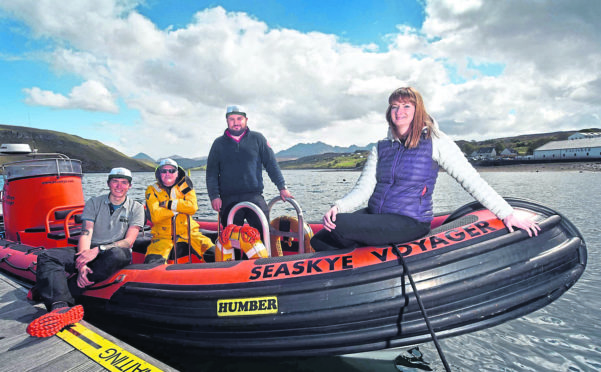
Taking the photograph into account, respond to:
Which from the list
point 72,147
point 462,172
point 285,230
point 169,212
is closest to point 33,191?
point 169,212

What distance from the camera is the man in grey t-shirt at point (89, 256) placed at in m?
3.25

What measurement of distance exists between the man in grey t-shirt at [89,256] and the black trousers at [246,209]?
40.7 inches

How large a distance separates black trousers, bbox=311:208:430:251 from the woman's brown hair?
638 mm

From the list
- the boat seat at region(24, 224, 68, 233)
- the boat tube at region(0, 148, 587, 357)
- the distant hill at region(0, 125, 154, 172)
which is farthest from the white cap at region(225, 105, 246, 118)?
the distant hill at region(0, 125, 154, 172)

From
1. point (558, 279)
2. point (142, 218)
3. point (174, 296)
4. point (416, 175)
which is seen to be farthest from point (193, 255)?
point (558, 279)

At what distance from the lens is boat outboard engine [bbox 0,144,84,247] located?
541 centimetres

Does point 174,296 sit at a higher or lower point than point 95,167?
lower

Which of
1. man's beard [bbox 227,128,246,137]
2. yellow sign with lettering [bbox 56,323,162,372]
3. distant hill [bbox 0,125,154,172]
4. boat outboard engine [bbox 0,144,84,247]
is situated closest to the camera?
yellow sign with lettering [bbox 56,323,162,372]

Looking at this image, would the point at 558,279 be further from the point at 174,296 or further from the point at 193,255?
the point at 193,255

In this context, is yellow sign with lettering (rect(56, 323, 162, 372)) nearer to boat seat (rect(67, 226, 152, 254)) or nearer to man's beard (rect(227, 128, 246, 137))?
boat seat (rect(67, 226, 152, 254))

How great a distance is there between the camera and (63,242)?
16.8 feet

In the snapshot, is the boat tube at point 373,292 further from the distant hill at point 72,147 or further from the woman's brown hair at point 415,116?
the distant hill at point 72,147

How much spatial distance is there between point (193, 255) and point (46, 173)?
3.31m

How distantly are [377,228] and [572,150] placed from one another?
304 ft
